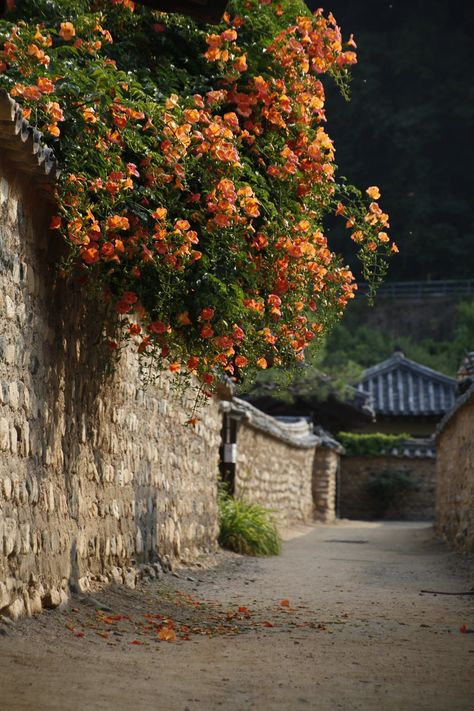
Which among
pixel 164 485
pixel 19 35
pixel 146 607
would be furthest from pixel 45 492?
pixel 164 485

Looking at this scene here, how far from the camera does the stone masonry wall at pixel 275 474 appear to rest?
1387 cm

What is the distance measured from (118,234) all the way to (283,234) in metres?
1.18

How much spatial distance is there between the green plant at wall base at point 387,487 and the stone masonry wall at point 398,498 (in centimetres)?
10

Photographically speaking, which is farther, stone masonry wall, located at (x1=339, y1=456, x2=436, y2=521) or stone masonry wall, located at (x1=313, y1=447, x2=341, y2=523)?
stone masonry wall, located at (x1=339, y1=456, x2=436, y2=521)

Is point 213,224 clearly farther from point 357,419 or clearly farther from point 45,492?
point 357,419

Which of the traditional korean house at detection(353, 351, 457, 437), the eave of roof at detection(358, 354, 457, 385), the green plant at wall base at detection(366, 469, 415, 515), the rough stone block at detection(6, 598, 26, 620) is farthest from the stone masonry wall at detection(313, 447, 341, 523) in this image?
the rough stone block at detection(6, 598, 26, 620)

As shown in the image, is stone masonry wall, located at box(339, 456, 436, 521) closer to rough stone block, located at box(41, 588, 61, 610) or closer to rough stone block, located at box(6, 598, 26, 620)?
rough stone block, located at box(41, 588, 61, 610)

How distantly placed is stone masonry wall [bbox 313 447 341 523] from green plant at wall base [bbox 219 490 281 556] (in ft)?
34.3

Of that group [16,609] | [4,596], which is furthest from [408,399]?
[4,596]

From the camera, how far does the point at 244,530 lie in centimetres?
1201

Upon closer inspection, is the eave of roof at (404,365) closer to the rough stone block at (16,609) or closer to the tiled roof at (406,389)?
the tiled roof at (406,389)

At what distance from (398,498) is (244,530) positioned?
1627 centimetres

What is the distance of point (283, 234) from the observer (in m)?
6.41

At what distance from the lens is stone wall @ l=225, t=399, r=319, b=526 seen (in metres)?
13.7
